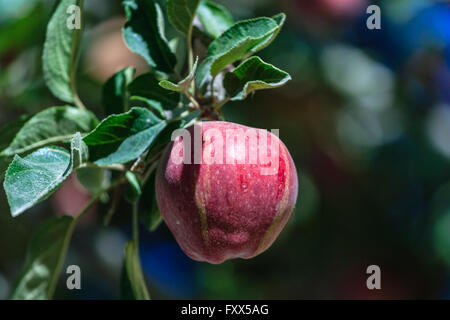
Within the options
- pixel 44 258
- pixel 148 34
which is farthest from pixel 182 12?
pixel 44 258

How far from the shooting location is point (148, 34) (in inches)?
33.0

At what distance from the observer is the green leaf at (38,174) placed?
1.96 feet

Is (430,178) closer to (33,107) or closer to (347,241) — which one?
(347,241)

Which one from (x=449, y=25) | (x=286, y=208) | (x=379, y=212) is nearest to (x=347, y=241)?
(x=379, y=212)

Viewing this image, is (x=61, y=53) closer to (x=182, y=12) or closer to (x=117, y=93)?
(x=117, y=93)

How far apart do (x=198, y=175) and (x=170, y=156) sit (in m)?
0.05

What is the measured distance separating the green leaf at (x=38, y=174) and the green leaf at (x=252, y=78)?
190 millimetres

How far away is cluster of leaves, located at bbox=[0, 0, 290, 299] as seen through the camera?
0.69 m

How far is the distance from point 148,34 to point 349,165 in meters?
1.21

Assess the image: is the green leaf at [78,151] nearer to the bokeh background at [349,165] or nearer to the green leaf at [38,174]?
the green leaf at [38,174]

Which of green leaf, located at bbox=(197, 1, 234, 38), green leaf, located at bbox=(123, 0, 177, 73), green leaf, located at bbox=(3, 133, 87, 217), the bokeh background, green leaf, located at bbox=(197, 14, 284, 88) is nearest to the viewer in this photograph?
Answer: green leaf, located at bbox=(3, 133, 87, 217)

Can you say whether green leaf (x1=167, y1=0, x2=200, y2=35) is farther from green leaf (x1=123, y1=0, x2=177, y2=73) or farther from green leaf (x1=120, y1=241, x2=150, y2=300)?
green leaf (x1=120, y1=241, x2=150, y2=300)

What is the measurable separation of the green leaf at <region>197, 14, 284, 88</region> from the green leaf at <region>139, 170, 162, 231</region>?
202 mm

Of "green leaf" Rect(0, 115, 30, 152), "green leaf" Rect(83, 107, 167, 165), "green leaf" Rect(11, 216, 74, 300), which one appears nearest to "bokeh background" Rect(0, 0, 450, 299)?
"green leaf" Rect(11, 216, 74, 300)
